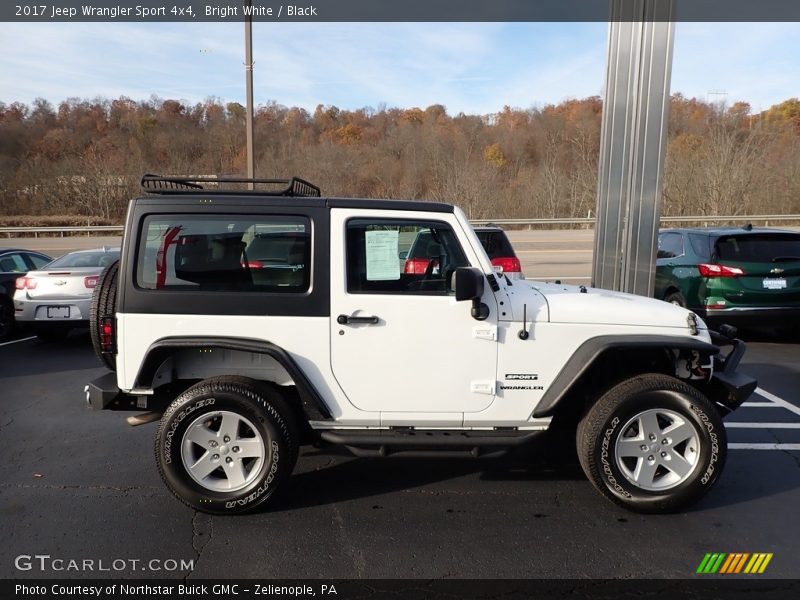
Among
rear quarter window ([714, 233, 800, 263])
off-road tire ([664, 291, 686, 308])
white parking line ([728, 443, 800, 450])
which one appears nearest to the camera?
white parking line ([728, 443, 800, 450])

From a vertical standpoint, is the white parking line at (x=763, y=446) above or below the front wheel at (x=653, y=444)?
below

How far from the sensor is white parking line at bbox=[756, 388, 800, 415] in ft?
19.0

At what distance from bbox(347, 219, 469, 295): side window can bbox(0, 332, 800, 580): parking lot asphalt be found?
141 centimetres

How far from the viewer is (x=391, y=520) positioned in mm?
3631

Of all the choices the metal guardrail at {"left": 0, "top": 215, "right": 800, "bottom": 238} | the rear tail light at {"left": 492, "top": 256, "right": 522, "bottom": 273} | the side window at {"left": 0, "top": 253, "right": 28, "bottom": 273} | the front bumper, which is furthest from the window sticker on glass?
the metal guardrail at {"left": 0, "top": 215, "right": 800, "bottom": 238}

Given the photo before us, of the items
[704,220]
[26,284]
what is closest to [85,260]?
[26,284]

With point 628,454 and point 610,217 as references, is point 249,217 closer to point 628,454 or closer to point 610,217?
point 628,454

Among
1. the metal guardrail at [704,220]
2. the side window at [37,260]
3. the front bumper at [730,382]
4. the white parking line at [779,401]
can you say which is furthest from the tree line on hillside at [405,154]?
the front bumper at [730,382]

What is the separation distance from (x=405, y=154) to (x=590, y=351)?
4884 centimetres

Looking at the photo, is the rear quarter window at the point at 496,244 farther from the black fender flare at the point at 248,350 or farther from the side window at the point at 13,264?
the side window at the point at 13,264

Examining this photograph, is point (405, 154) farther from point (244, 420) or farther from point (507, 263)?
point (244, 420)

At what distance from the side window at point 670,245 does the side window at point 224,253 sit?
23.7 feet

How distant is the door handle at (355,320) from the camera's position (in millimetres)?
3629

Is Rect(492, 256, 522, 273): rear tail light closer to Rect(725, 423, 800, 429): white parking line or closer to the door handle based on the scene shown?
Rect(725, 423, 800, 429): white parking line
